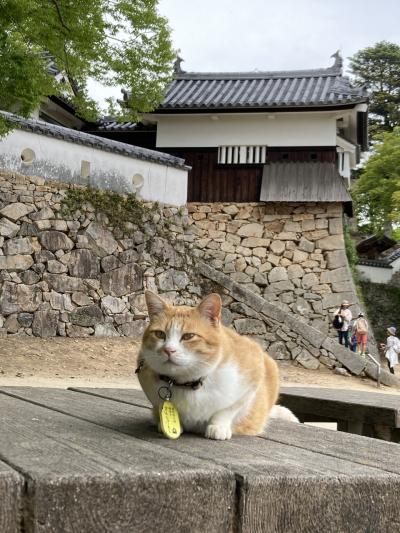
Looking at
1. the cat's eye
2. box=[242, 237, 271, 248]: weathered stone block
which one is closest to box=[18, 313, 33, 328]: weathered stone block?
box=[242, 237, 271, 248]: weathered stone block

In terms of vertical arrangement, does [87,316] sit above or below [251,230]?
below

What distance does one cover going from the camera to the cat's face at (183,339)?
1.91 m

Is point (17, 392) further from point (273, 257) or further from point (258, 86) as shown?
point (258, 86)

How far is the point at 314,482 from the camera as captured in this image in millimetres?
1232

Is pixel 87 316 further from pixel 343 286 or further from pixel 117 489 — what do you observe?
pixel 117 489

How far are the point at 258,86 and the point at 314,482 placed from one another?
19.5 m

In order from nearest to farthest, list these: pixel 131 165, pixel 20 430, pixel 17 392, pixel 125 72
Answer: pixel 20 430 < pixel 17 392 < pixel 125 72 < pixel 131 165

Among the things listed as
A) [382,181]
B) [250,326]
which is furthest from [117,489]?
[382,181]

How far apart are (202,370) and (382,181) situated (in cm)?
2505

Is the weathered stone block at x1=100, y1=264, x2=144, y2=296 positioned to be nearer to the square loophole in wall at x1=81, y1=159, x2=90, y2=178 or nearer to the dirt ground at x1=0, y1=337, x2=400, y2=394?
the dirt ground at x1=0, y1=337, x2=400, y2=394

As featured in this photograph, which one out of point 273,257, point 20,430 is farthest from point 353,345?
point 20,430

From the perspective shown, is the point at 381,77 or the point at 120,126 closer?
the point at 120,126

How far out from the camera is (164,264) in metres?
15.5

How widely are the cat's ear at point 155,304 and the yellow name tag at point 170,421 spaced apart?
0.35 metres
